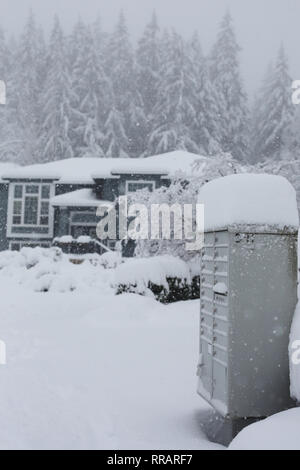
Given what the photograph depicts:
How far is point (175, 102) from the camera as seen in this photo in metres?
42.0

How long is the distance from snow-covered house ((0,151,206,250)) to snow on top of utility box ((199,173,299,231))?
80.0 ft

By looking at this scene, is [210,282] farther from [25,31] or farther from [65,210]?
[25,31]

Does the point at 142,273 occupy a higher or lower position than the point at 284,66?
lower

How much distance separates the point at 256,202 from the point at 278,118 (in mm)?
41571

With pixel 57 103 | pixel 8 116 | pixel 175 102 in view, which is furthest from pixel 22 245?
pixel 8 116

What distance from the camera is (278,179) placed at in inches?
190

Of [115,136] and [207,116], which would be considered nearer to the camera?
[207,116]

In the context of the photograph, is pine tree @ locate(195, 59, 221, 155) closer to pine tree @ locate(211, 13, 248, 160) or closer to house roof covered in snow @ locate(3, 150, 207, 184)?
pine tree @ locate(211, 13, 248, 160)

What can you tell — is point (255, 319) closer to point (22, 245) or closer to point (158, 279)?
point (158, 279)

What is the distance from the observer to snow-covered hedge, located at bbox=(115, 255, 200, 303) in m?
13.5

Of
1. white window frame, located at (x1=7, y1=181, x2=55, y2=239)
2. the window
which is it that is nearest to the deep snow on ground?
the window
